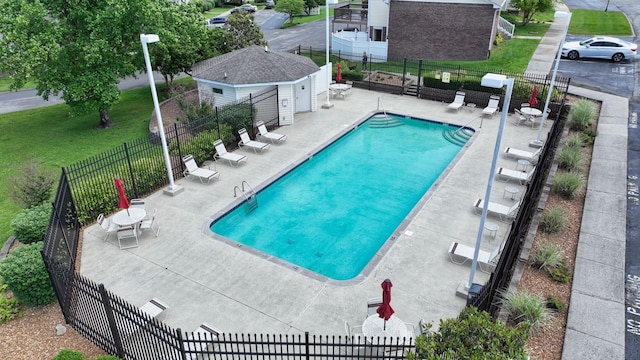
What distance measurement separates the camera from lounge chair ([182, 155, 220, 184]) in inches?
632

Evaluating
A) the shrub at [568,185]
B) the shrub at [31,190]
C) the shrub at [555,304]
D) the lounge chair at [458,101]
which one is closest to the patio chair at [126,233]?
the shrub at [31,190]

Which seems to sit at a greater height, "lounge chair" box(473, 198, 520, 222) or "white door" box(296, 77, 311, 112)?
"white door" box(296, 77, 311, 112)

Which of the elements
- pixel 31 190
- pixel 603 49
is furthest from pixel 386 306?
pixel 603 49

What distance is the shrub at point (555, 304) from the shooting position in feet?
32.2

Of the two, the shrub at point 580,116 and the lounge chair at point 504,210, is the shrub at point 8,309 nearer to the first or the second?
the lounge chair at point 504,210

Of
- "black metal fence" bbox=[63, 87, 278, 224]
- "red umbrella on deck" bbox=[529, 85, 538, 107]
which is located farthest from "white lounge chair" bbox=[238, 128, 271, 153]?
"red umbrella on deck" bbox=[529, 85, 538, 107]

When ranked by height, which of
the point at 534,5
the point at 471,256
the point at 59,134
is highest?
the point at 534,5

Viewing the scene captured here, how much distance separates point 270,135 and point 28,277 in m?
11.6

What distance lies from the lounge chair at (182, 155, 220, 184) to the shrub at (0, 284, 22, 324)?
707 centimetres

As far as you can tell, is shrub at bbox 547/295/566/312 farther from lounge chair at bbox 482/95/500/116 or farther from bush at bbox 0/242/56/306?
lounge chair at bbox 482/95/500/116

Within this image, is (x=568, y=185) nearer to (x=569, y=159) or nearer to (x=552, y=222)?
(x=569, y=159)

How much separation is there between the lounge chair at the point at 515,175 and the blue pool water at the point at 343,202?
99.2 inches

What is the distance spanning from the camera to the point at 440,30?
1312 inches

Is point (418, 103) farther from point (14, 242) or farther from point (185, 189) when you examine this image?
point (14, 242)
